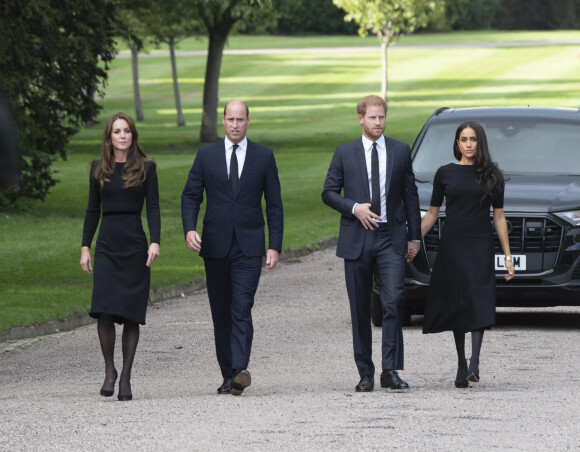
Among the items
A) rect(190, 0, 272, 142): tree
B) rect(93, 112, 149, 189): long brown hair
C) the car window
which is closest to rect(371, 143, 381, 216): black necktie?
rect(93, 112, 149, 189): long brown hair

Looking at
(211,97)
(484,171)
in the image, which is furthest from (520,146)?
(211,97)

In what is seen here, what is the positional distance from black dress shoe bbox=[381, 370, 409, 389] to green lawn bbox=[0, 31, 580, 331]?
15.2 ft

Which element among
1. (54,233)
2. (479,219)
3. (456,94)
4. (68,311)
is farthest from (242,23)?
(479,219)

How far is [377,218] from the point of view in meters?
7.84

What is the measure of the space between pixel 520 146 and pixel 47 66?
1389cm

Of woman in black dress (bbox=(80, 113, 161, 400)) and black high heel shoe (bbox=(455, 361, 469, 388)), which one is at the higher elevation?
woman in black dress (bbox=(80, 113, 161, 400))

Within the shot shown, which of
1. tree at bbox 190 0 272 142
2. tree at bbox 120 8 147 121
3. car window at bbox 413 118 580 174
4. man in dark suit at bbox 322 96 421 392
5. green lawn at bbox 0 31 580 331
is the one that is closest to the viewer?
man in dark suit at bbox 322 96 421 392

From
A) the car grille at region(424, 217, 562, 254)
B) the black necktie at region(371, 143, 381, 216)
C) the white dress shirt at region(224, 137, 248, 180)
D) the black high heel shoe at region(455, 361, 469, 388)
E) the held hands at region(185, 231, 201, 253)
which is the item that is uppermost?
the white dress shirt at region(224, 137, 248, 180)

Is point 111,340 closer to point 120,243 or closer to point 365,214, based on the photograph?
point 120,243

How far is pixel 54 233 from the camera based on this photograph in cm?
2041

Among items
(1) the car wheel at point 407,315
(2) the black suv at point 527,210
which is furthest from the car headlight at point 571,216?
(1) the car wheel at point 407,315

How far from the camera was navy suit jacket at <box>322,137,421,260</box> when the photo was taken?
7.91 meters

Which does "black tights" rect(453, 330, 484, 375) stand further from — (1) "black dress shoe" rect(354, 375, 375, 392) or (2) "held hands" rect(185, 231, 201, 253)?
(2) "held hands" rect(185, 231, 201, 253)

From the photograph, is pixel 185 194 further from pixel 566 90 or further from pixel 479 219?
pixel 566 90
